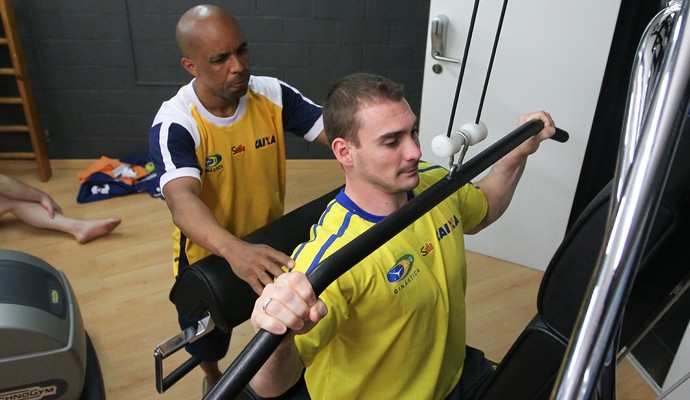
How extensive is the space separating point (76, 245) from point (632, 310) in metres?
2.89

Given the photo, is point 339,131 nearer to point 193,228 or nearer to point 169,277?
point 193,228

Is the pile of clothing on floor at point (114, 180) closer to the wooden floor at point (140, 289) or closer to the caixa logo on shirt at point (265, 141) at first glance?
the wooden floor at point (140, 289)

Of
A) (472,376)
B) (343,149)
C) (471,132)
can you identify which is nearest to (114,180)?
(343,149)

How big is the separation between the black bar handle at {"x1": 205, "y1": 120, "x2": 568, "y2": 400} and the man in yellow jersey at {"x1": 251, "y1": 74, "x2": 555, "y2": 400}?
0.92 feet

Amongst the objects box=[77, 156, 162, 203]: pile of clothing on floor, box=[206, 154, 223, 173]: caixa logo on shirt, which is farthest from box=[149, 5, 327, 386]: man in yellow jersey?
box=[77, 156, 162, 203]: pile of clothing on floor

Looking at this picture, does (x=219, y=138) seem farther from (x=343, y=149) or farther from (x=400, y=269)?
(x=400, y=269)

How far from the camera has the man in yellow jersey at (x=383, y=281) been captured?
1100 millimetres

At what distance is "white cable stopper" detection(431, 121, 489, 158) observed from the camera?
0.86 metres

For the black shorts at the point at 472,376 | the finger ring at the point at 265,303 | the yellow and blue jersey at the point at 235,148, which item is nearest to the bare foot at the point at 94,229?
the yellow and blue jersey at the point at 235,148

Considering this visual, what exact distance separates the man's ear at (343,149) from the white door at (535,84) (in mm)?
1508

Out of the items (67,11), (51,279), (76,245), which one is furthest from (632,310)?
(67,11)

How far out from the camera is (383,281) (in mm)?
1111

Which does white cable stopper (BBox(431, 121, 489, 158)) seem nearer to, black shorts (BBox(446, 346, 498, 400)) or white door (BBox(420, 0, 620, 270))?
black shorts (BBox(446, 346, 498, 400))

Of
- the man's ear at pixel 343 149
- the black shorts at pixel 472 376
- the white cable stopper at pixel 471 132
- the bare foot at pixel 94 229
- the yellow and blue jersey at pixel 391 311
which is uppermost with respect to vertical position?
the white cable stopper at pixel 471 132
